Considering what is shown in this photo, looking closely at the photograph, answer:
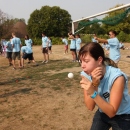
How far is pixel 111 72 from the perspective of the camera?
2078mm

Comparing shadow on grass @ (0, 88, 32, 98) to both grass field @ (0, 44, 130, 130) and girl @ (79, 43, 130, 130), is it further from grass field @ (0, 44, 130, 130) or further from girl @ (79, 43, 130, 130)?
girl @ (79, 43, 130, 130)

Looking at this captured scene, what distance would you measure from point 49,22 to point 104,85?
58.8 metres

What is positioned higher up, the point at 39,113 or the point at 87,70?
the point at 87,70

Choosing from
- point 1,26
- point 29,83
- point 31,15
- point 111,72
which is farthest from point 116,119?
point 31,15

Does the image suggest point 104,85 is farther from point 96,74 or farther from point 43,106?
point 43,106

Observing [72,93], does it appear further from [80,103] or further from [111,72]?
[111,72]

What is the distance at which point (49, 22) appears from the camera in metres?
59.6

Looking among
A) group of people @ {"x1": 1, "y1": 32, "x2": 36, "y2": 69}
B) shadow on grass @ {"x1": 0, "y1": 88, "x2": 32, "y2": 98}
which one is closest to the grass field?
shadow on grass @ {"x1": 0, "y1": 88, "x2": 32, "y2": 98}

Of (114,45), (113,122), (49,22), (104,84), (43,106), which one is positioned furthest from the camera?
(49,22)

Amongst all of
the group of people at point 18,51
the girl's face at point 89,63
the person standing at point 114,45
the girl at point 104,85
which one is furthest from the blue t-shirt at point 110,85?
the group of people at point 18,51

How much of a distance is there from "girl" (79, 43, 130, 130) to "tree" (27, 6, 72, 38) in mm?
57653

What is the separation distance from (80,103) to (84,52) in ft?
12.7

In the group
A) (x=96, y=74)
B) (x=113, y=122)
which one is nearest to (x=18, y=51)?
(x=113, y=122)

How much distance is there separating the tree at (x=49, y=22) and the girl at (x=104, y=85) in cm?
5765
